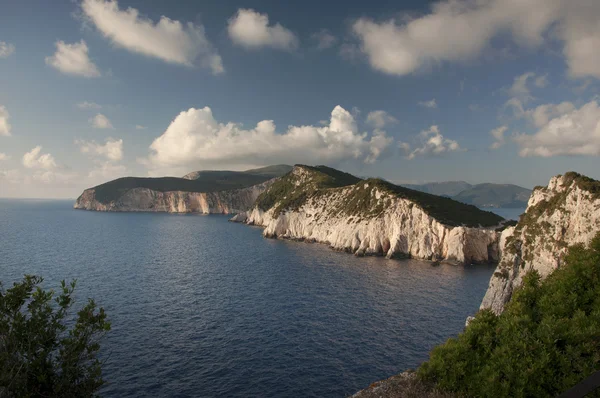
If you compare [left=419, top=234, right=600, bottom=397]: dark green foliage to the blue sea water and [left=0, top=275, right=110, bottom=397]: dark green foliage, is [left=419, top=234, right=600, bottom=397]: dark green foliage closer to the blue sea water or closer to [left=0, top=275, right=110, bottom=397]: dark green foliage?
the blue sea water

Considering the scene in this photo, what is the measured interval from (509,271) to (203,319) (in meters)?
51.0

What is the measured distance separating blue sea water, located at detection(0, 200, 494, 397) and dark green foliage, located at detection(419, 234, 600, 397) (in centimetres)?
1738

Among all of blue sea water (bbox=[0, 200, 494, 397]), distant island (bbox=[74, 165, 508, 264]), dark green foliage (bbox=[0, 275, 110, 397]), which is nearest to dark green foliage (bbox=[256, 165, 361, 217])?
distant island (bbox=[74, 165, 508, 264])

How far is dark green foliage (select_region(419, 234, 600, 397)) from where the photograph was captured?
15.1 metres

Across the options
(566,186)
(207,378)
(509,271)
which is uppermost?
(566,186)

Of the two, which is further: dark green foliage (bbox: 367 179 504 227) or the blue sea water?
dark green foliage (bbox: 367 179 504 227)

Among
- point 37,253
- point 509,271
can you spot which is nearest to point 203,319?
point 509,271

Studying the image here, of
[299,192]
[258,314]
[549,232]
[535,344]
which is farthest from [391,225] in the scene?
[535,344]

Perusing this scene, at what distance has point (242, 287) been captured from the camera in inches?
2667

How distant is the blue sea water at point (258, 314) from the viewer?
1361 inches

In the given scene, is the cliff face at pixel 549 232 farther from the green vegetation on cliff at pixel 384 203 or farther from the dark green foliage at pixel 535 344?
the green vegetation on cliff at pixel 384 203

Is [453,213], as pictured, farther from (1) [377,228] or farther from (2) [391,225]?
(1) [377,228]

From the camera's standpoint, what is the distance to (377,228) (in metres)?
109

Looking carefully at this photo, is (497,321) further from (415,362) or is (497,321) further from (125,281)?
(125,281)
